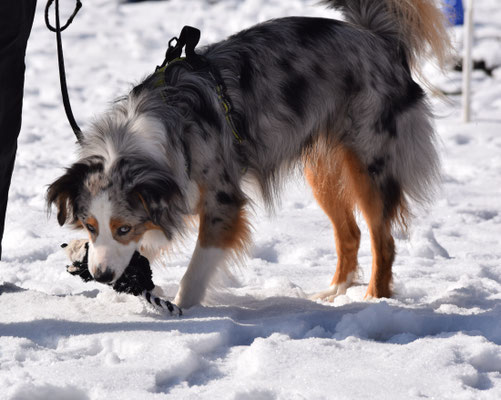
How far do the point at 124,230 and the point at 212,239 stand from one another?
1.77 feet

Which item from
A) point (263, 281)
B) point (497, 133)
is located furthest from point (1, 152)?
point (497, 133)

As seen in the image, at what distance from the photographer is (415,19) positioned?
4.16m

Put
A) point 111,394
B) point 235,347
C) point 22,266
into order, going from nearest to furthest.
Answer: point 111,394, point 235,347, point 22,266

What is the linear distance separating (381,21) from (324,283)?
1476mm

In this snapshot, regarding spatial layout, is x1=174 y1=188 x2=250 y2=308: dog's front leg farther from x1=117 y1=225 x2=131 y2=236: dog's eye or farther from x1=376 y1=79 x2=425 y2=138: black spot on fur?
x1=376 y1=79 x2=425 y2=138: black spot on fur

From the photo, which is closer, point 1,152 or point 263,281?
point 1,152

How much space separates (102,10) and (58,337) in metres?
9.92

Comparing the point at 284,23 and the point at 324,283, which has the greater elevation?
the point at 284,23

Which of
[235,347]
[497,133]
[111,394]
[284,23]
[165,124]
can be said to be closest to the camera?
[111,394]

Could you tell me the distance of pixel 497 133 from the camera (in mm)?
7316

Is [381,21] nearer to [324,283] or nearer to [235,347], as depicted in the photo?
[324,283]

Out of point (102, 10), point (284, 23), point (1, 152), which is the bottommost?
point (1, 152)

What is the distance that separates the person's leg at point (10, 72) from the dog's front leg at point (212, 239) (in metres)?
0.92

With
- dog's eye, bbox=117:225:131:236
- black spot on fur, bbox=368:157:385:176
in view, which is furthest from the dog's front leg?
black spot on fur, bbox=368:157:385:176
